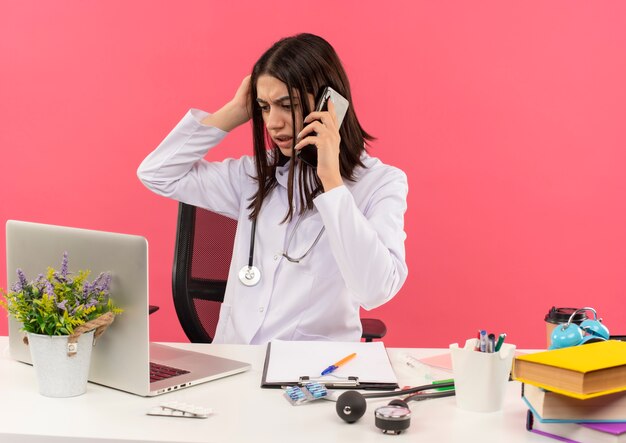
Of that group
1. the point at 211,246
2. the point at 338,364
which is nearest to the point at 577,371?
the point at 338,364

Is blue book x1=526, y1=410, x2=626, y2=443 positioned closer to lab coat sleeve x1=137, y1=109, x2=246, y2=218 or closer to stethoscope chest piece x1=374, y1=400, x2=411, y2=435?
stethoscope chest piece x1=374, y1=400, x2=411, y2=435

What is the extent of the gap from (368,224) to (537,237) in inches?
62.6

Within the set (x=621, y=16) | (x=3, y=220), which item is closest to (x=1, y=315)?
(x=3, y=220)

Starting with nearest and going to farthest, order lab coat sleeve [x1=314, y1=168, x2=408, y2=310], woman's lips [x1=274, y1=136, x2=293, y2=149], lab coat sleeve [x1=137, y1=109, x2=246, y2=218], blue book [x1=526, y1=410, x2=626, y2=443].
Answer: blue book [x1=526, y1=410, x2=626, y2=443] < lab coat sleeve [x1=314, y1=168, x2=408, y2=310] < woman's lips [x1=274, y1=136, x2=293, y2=149] < lab coat sleeve [x1=137, y1=109, x2=246, y2=218]

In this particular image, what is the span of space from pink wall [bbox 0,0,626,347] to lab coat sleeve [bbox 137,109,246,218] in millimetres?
1034

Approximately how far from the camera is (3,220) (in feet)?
11.2

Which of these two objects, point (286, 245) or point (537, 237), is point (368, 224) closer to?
point (286, 245)

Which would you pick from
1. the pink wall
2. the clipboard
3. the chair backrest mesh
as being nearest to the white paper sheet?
the clipboard

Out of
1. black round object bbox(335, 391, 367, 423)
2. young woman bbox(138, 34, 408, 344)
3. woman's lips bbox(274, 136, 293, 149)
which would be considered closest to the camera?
black round object bbox(335, 391, 367, 423)

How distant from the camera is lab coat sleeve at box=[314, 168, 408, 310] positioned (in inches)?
70.8

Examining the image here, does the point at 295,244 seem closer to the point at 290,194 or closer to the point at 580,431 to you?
the point at 290,194

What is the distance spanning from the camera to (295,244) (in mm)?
2098

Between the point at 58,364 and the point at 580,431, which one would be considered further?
the point at 58,364

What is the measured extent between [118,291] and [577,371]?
30.9 inches
